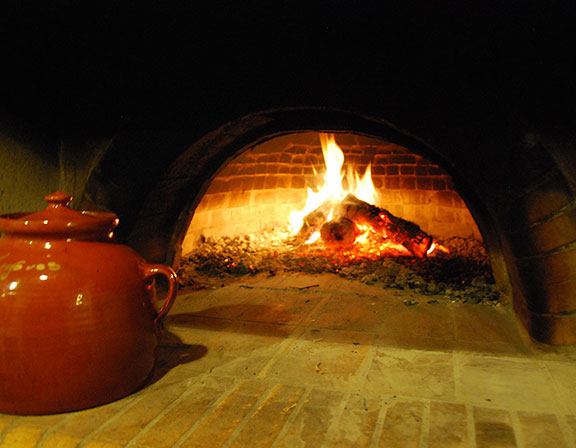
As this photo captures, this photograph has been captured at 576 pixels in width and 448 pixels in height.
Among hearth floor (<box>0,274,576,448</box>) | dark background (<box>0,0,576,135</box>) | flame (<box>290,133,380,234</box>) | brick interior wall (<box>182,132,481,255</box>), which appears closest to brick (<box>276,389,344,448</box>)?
hearth floor (<box>0,274,576,448</box>)

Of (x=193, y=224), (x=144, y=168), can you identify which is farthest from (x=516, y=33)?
(x=193, y=224)

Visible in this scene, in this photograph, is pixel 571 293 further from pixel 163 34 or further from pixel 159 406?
pixel 163 34

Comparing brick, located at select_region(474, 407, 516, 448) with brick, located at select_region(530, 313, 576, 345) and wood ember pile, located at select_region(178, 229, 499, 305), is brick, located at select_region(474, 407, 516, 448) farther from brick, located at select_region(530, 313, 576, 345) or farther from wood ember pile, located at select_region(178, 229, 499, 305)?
wood ember pile, located at select_region(178, 229, 499, 305)

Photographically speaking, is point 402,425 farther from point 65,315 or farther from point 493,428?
point 65,315

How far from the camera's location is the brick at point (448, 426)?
4.50ft

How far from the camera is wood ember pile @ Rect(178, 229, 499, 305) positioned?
3.18 metres

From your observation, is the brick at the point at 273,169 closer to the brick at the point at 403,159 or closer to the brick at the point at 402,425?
the brick at the point at 403,159

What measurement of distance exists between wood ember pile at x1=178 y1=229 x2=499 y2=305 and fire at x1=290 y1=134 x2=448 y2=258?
5.0 inches

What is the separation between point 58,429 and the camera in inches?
57.2

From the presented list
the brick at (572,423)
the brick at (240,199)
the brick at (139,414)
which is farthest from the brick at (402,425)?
the brick at (240,199)

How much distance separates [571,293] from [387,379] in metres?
0.91

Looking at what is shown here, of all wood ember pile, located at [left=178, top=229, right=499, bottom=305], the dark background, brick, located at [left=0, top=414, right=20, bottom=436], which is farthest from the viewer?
wood ember pile, located at [left=178, top=229, right=499, bottom=305]

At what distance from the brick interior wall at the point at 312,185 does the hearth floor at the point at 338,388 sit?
2.04m

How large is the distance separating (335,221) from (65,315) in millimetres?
3113
